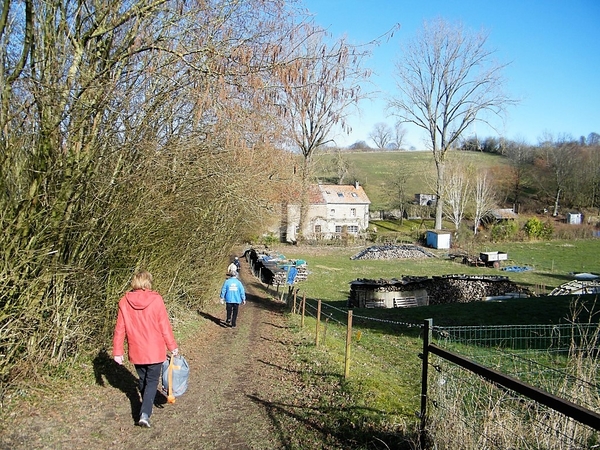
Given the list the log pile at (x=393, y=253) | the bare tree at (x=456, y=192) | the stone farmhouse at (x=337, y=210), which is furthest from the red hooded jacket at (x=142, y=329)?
the bare tree at (x=456, y=192)

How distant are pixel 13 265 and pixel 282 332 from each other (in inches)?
310

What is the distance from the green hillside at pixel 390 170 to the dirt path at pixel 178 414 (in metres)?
60.7

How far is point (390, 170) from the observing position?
315 ft

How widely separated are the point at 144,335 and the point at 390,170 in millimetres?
93130

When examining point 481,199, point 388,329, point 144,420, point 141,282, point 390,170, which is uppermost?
point 390,170

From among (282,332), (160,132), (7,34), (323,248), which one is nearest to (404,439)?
(7,34)

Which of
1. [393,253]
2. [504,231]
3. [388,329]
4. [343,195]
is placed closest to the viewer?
[388,329]

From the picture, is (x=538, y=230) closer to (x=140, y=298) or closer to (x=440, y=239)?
(x=440, y=239)

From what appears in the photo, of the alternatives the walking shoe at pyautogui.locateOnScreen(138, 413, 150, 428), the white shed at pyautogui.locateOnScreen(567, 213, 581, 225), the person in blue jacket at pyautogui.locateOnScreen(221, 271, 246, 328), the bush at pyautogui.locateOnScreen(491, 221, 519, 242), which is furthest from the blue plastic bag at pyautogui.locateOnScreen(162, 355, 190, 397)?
the white shed at pyautogui.locateOnScreen(567, 213, 581, 225)

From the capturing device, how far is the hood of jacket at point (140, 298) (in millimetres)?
5500

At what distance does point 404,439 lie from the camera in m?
4.97

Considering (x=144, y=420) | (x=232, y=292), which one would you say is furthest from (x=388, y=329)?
(x=144, y=420)

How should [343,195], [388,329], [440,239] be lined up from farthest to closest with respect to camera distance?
[343,195] → [440,239] → [388,329]

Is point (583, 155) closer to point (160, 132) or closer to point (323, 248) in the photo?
point (323, 248)
